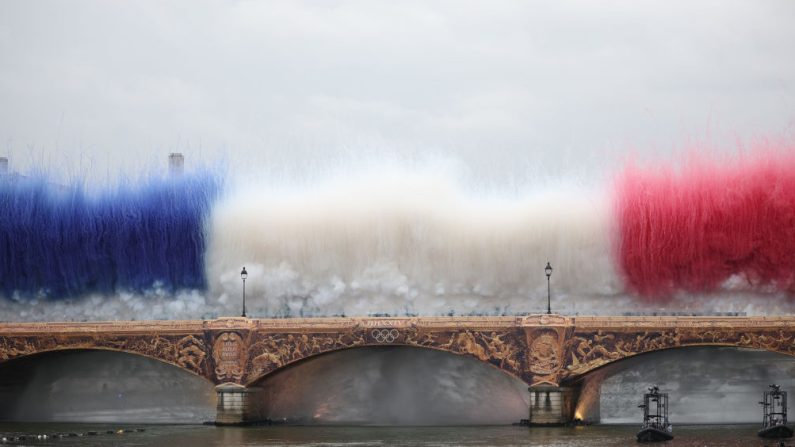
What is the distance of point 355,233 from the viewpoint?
3044 inches

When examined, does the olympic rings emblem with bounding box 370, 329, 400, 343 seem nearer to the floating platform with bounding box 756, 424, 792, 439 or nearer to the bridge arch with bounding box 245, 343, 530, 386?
the bridge arch with bounding box 245, 343, 530, 386

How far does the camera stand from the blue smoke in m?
79.6

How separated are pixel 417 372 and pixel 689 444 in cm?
2048

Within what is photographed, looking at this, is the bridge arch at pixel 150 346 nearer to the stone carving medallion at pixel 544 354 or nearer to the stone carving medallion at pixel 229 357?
the stone carving medallion at pixel 229 357

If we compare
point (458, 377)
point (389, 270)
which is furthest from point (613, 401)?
point (389, 270)

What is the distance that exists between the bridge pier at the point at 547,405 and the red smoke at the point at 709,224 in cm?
729

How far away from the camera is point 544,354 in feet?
229

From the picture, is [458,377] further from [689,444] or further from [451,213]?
[689,444]

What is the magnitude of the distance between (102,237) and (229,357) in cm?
1173

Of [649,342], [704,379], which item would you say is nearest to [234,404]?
[649,342]

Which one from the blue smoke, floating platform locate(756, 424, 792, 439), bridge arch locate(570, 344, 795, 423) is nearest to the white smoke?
the blue smoke

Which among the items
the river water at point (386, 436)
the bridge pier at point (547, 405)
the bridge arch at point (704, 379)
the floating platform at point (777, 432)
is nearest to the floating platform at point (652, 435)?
the river water at point (386, 436)

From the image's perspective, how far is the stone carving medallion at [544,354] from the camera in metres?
69.8

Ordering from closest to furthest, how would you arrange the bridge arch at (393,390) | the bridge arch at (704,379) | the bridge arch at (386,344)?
1. the bridge arch at (386,344)
2. the bridge arch at (704,379)
3. the bridge arch at (393,390)
